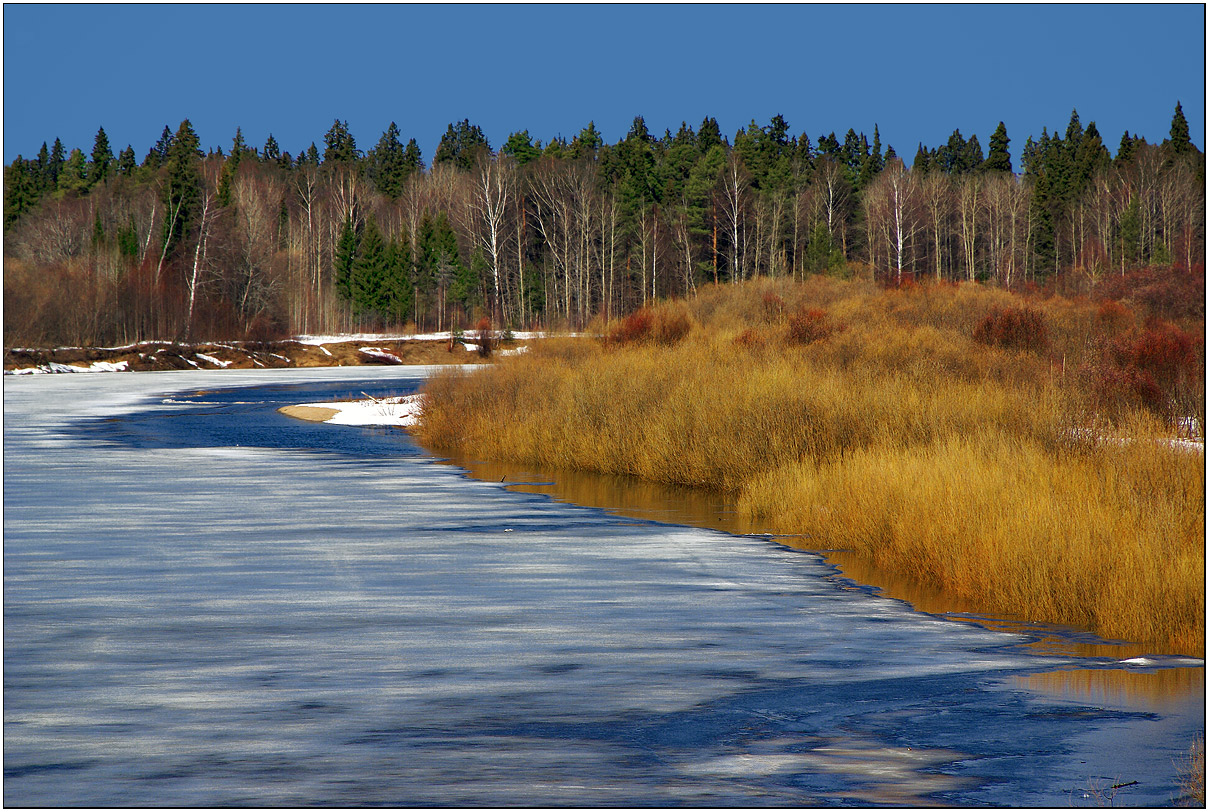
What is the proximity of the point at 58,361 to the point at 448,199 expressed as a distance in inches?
1751

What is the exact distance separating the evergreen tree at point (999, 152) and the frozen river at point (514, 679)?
104941 mm

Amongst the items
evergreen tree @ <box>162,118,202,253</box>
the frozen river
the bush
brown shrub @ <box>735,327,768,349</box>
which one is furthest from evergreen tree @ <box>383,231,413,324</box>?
the frozen river

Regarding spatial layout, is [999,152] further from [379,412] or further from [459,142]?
[379,412]

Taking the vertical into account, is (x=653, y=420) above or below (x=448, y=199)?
below

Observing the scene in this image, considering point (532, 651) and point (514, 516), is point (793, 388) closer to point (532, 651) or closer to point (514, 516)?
point (514, 516)

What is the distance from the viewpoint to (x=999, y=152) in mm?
114188

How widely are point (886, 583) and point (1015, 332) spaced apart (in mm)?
19622

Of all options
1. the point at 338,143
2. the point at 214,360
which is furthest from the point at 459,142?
the point at 214,360

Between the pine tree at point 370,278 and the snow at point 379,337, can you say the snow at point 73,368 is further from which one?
the pine tree at point 370,278

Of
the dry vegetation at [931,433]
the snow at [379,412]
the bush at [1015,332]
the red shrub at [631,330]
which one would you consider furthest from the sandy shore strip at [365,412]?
the bush at [1015,332]

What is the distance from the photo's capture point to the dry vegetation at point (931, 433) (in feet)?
36.0

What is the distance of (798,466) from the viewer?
1769 cm

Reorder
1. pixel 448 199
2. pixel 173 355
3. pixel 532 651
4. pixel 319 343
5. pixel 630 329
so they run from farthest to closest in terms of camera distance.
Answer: pixel 448 199 < pixel 319 343 < pixel 173 355 < pixel 630 329 < pixel 532 651

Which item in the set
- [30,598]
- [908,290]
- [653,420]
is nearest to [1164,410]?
[653,420]
